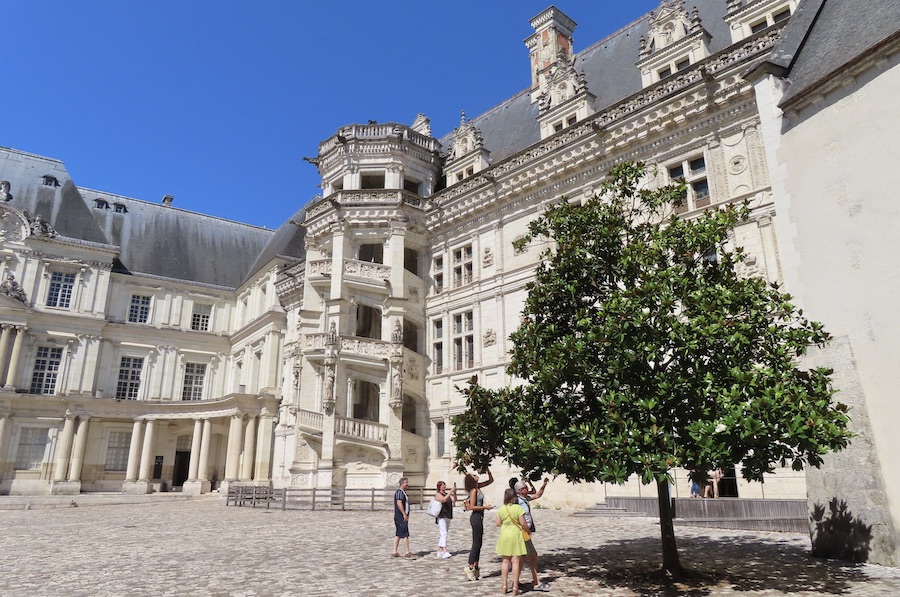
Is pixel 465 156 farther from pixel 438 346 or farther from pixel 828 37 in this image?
pixel 828 37

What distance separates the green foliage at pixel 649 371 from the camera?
768cm

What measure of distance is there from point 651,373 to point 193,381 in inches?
1683

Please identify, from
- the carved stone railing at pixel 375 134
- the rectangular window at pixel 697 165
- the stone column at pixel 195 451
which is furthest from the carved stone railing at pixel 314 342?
the stone column at pixel 195 451

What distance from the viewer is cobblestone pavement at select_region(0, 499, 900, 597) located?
27.9 ft

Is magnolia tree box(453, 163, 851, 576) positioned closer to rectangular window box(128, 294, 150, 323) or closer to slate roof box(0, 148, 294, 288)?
slate roof box(0, 148, 294, 288)

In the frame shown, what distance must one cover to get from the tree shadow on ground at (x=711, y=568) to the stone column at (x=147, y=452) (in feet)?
121

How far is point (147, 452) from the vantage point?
41.0 metres

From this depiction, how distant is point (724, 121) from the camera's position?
780 inches

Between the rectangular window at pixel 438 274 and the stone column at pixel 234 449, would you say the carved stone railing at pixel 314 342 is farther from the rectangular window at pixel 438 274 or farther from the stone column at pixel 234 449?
the stone column at pixel 234 449

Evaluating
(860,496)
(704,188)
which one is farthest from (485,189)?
(860,496)

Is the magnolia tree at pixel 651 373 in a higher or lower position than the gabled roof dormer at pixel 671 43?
lower

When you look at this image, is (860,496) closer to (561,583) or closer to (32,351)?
(561,583)

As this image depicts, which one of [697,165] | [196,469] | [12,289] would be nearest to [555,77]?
[697,165]

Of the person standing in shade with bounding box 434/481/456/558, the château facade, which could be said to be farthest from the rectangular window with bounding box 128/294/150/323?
the person standing in shade with bounding box 434/481/456/558
